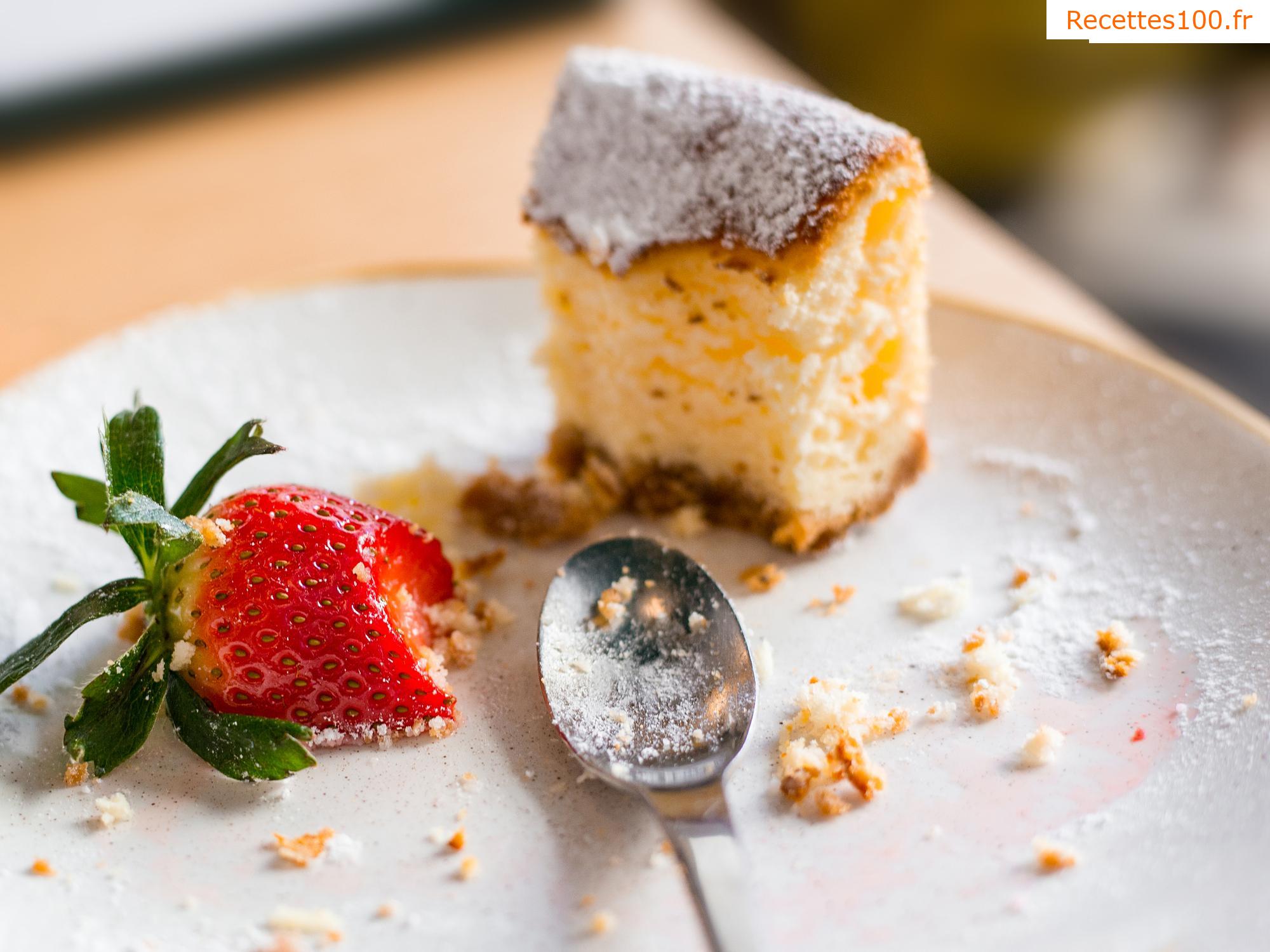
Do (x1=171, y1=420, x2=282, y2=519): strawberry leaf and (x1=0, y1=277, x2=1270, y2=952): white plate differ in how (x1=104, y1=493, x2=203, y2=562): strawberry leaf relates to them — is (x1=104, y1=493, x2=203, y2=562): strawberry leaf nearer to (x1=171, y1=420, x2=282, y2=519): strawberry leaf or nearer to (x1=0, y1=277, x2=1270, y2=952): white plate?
(x1=171, y1=420, x2=282, y2=519): strawberry leaf

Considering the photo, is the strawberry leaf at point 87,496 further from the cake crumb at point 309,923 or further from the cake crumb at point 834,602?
the cake crumb at point 834,602

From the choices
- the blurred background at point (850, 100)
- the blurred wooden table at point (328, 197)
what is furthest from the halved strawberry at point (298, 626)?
the blurred background at point (850, 100)

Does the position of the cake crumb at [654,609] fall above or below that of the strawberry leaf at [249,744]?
below

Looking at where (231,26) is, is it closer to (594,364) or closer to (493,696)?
(594,364)

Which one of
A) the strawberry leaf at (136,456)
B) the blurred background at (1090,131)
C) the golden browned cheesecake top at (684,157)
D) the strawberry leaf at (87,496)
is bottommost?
the blurred background at (1090,131)

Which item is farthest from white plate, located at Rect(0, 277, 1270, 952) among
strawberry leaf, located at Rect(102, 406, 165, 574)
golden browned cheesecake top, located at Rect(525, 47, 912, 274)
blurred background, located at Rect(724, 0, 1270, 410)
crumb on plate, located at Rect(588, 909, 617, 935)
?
blurred background, located at Rect(724, 0, 1270, 410)

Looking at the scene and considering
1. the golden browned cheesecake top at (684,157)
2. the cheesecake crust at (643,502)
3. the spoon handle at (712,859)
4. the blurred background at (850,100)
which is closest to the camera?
the spoon handle at (712,859)

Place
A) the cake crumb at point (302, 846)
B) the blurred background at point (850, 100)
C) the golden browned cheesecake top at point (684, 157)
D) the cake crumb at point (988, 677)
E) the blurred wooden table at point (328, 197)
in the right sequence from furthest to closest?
the blurred background at point (850, 100) → the blurred wooden table at point (328, 197) → the golden browned cheesecake top at point (684, 157) → the cake crumb at point (988, 677) → the cake crumb at point (302, 846)
